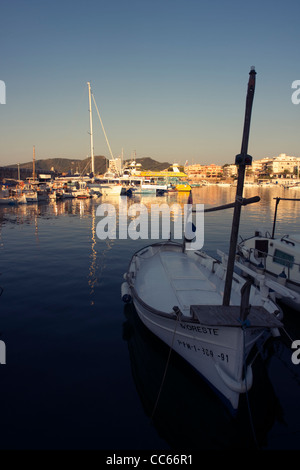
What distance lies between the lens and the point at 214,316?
7.68 meters

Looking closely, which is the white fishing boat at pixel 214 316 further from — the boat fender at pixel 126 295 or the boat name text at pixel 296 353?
the boat name text at pixel 296 353

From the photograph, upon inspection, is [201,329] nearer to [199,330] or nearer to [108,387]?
[199,330]

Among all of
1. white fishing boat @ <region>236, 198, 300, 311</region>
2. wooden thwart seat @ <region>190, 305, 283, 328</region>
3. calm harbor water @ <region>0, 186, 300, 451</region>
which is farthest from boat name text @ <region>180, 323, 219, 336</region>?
white fishing boat @ <region>236, 198, 300, 311</region>

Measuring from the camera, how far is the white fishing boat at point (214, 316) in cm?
733

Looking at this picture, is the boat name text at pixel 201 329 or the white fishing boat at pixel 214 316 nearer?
the white fishing boat at pixel 214 316

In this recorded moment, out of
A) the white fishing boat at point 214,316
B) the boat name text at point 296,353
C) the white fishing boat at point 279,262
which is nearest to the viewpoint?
the white fishing boat at point 214,316

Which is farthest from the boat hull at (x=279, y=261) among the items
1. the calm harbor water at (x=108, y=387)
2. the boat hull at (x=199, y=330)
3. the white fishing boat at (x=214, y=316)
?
the boat hull at (x=199, y=330)

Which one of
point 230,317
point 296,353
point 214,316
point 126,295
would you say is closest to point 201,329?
point 214,316

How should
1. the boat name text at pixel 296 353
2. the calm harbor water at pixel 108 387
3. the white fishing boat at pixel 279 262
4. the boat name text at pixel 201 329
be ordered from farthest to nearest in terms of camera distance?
the white fishing boat at pixel 279 262 < the boat name text at pixel 296 353 < the boat name text at pixel 201 329 < the calm harbor water at pixel 108 387

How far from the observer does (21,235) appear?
32125 millimetres

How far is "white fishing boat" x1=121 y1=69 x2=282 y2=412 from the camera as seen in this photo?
24.1 feet

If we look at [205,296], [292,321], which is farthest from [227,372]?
[292,321]

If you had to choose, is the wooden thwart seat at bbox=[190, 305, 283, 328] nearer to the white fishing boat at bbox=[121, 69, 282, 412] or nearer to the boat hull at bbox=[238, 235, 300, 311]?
the white fishing boat at bbox=[121, 69, 282, 412]

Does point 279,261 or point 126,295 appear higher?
point 279,261
